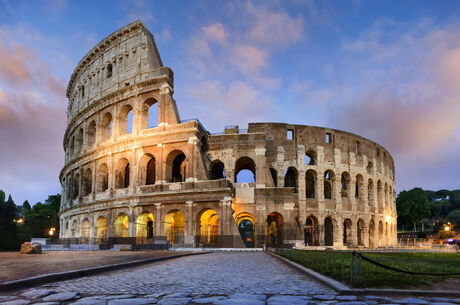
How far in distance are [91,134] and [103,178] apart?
5924mm

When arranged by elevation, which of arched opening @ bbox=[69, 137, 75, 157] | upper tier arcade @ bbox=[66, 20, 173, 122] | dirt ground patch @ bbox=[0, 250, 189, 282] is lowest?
dirt ground patch @ bbox=[0, 250, 189, 282]

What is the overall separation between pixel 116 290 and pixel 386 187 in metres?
44.5

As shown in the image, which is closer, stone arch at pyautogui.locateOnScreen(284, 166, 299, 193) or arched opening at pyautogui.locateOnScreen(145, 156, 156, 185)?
arched opening at pyautogui.locateOnScreen(145, 156, 156, 185)

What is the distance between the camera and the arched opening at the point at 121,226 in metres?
32.5

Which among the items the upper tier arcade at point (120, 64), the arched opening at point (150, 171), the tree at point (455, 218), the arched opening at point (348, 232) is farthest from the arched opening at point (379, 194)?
the tree at point (455, 218)

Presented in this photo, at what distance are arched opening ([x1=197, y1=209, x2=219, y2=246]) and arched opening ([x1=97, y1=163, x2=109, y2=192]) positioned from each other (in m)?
11.2

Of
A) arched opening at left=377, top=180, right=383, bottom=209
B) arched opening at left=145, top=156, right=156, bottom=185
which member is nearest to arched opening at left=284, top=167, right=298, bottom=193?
arched opening at left=377, top=180, right=383, bottom=209

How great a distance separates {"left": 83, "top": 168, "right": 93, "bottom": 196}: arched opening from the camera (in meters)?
37.8

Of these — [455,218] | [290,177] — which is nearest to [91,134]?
[290,177]

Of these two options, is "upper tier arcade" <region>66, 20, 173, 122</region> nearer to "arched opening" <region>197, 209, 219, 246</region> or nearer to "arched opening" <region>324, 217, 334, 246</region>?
"arched opening" <region>197, 209, 219, 246</region>

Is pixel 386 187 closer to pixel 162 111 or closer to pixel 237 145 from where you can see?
pixel 237 145

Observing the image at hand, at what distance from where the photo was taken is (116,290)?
5.91 m

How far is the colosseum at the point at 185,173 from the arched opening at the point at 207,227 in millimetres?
102

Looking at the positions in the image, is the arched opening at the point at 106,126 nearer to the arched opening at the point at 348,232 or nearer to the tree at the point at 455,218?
the arched opening at the point at 348,232
